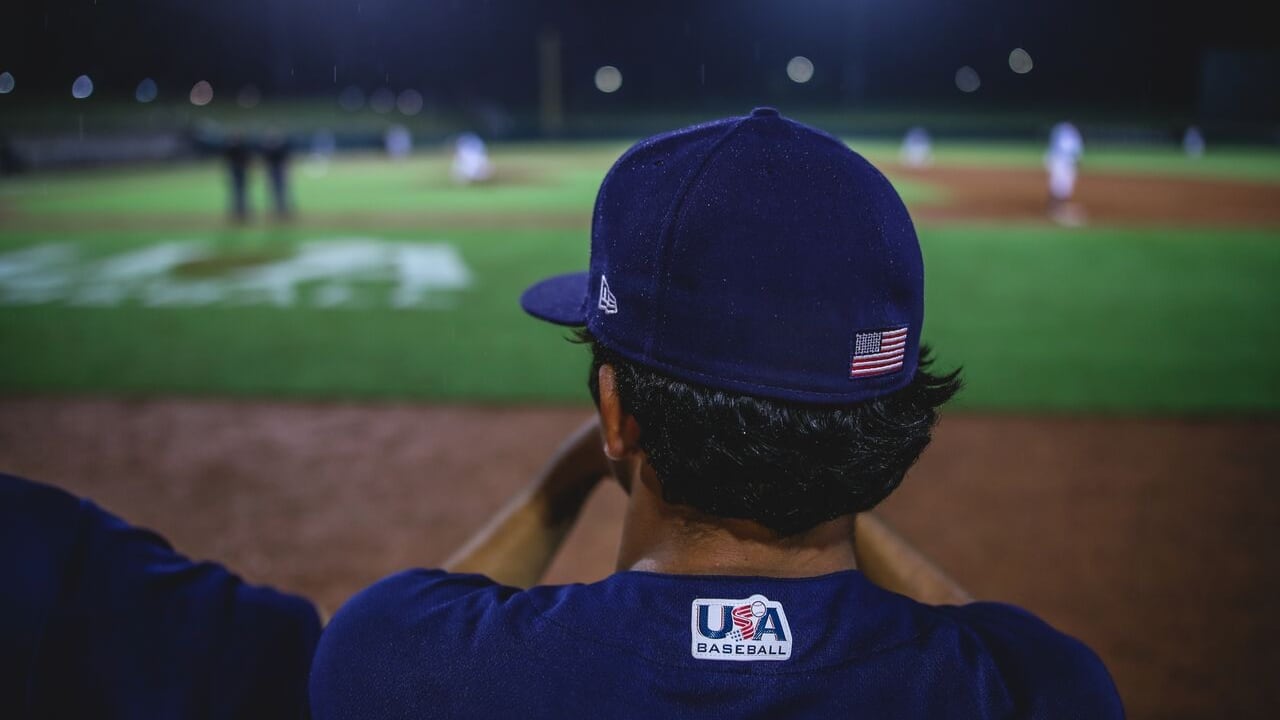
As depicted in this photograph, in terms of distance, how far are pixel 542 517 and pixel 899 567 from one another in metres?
0.62

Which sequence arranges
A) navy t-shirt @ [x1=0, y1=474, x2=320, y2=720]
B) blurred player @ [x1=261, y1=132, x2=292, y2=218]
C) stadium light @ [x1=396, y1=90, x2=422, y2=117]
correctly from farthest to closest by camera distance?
stadium light @ [x1=396, y1=90, x2=422, y2=117]
blurred player @ [x1=261, y1=132, x2=292, y2=218]
navy t-shirt @ [x1=0, y1=474, x2=320, y2=720]

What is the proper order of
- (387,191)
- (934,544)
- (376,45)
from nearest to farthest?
(934,544)
(387,191)
(376,45)

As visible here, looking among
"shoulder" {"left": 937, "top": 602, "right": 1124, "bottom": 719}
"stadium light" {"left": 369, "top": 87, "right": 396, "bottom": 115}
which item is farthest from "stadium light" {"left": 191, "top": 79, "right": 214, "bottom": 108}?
"shoulder" {"left": 937, "top": 602, "right": 1124, "bottom": 719}

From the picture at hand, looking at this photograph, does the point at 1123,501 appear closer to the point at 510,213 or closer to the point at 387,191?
the point at 510,213

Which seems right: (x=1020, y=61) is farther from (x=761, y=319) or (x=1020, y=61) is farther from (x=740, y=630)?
(x=740, y=630)

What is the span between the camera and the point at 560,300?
5.00 ft

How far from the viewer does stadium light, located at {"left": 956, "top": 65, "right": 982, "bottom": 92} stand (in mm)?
51875

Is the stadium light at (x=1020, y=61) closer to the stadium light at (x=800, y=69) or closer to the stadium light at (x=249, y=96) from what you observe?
the stadium light at (x=800, y=69)

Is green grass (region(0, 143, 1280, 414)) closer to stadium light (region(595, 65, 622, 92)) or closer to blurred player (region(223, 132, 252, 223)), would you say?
blurred player (region(223, 132, 252, 223))

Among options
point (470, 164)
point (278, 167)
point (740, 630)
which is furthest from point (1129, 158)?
point (740, 630)

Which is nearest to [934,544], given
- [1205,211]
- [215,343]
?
[215,343]

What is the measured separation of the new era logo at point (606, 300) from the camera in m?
1.22

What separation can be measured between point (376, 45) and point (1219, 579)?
171 ft

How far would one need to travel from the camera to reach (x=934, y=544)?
4648 millimetres
